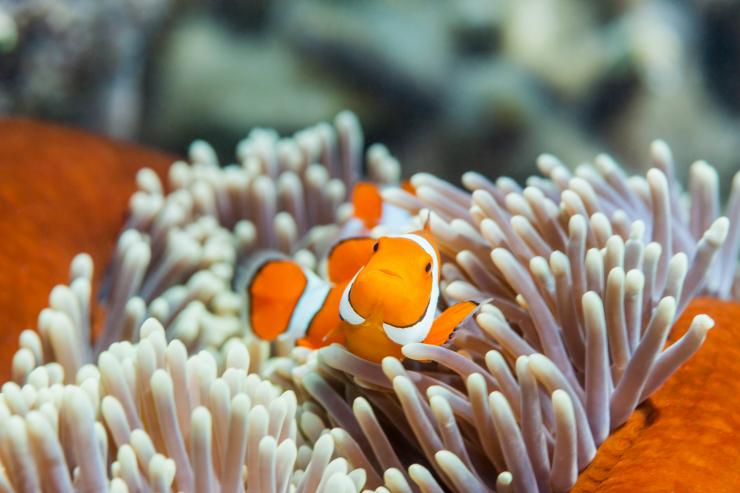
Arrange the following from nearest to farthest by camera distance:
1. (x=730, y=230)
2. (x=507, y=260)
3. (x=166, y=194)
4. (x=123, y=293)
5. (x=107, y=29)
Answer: (x=507, y=260)
(x=730, y=230)
(x=123, y=293)
(x=166, y=194)
(x=107, y=29)

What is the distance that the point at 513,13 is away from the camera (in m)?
2.36

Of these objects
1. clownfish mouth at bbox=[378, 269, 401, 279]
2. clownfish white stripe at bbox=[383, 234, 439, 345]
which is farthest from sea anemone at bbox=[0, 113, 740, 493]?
clownfish mouth at bbox=[378, 269, 401, 279]

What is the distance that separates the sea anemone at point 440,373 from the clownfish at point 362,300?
3cm

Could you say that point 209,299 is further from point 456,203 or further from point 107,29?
point 107,29

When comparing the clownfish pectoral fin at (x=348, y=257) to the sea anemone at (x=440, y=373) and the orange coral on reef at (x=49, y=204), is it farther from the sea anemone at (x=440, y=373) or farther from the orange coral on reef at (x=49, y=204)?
the orange coral on reef at (x=49, y=204)

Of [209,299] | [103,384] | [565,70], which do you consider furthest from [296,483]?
[565,70]

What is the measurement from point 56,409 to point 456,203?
749 mm

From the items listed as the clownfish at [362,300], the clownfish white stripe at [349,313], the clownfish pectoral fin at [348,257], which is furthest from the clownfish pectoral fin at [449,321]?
the clownfish pectoral fin at [348,257]

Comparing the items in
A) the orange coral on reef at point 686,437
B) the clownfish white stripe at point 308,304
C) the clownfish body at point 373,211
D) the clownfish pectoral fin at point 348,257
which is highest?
the clownfish body at point 373,211

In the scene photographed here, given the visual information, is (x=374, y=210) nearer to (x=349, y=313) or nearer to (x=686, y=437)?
(x=349, y=313)

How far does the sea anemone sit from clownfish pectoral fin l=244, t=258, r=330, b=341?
5 centimetres

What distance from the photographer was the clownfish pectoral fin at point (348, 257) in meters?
1.26

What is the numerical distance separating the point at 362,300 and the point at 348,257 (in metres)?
0.30

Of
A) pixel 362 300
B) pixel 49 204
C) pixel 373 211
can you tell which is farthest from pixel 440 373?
pixel 49 204
